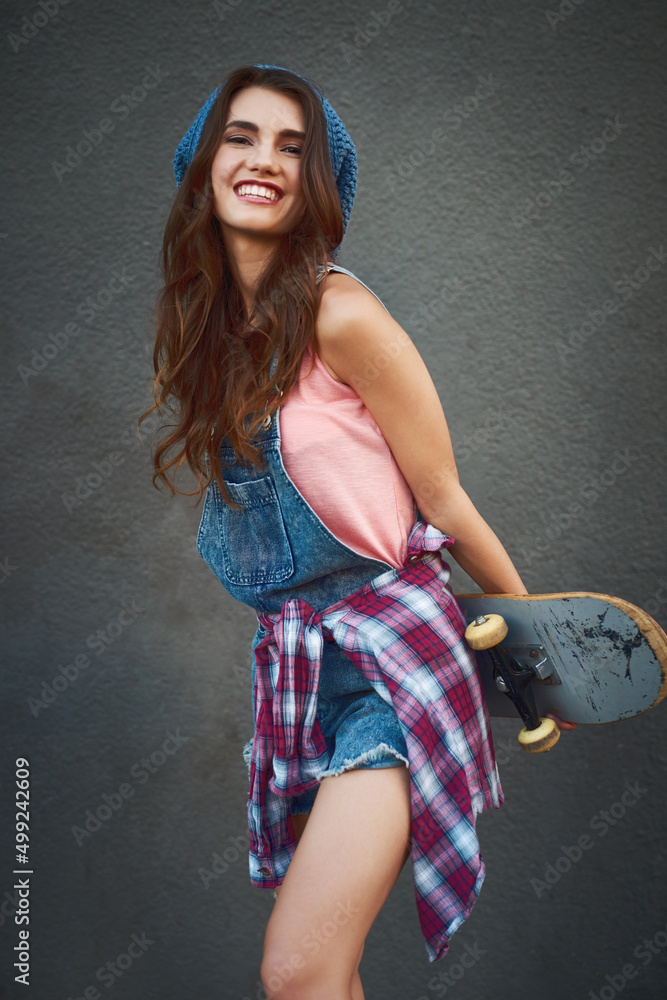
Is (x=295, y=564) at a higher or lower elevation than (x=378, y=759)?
higher

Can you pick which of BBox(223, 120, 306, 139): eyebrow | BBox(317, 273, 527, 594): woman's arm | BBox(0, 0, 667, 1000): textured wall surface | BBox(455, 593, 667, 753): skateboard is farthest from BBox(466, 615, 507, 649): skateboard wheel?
BBox(0, 0, 667, 1000): textured wall surface

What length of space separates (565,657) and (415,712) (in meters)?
0.27

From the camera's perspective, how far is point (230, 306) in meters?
1.50

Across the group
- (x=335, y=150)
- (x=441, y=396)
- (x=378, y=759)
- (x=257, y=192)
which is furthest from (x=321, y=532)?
(x=441, y=396)

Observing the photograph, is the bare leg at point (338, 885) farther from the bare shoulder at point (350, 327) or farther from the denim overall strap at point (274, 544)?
the bare shoulder at point (350, 327)

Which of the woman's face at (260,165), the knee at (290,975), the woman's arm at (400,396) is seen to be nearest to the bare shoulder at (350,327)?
the woman's arm at (400,396)

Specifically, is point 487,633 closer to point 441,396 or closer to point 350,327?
point 350,327

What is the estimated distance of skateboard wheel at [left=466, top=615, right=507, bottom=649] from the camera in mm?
1283

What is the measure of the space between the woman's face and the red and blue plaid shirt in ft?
1.84

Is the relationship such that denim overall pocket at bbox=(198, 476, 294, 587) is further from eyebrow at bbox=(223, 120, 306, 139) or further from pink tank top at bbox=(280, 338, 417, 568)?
eyebrow at bbox=(223, 120, 306, 139)

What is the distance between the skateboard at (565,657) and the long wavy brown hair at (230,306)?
18.9 inches

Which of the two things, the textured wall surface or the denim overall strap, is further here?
the textured wall surface

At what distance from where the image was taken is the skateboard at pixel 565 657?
50.3 inches

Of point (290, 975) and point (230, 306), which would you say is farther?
point (230, 306)
